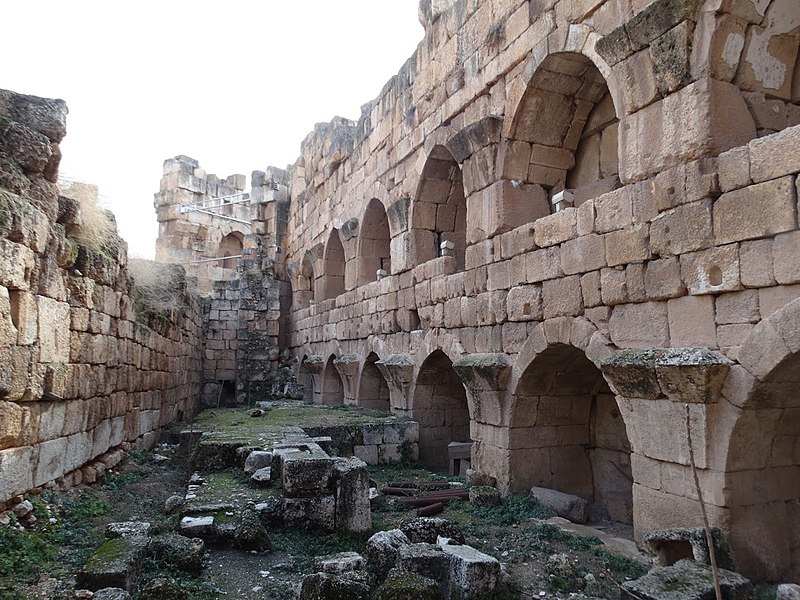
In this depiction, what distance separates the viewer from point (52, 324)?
5.20 m

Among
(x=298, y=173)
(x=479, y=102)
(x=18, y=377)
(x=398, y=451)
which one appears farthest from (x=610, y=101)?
(x=298, y=173)

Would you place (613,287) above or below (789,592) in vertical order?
above

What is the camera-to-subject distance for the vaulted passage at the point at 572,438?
6.62m

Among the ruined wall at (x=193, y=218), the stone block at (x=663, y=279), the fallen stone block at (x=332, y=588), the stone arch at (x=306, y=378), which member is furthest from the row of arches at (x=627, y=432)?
the ruined wall at (x=193, y=218)

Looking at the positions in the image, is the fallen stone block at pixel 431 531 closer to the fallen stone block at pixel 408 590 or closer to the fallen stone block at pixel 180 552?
the fallen stone block at pixel 408 590

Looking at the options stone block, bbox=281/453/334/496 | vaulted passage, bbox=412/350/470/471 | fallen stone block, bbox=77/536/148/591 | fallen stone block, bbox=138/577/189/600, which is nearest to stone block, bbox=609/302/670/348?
stone block, bbox=281/453/334/496

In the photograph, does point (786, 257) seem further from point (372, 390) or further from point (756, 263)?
point (372, 390)

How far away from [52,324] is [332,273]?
10.2 metres

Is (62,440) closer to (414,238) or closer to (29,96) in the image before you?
(29,96)

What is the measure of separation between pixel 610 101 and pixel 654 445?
13.3 feet

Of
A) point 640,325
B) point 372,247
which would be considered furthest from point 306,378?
point 640,325

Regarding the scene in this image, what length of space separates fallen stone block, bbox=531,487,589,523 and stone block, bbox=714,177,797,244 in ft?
10.7

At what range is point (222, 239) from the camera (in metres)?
23.4

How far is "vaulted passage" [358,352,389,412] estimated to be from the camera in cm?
1188
